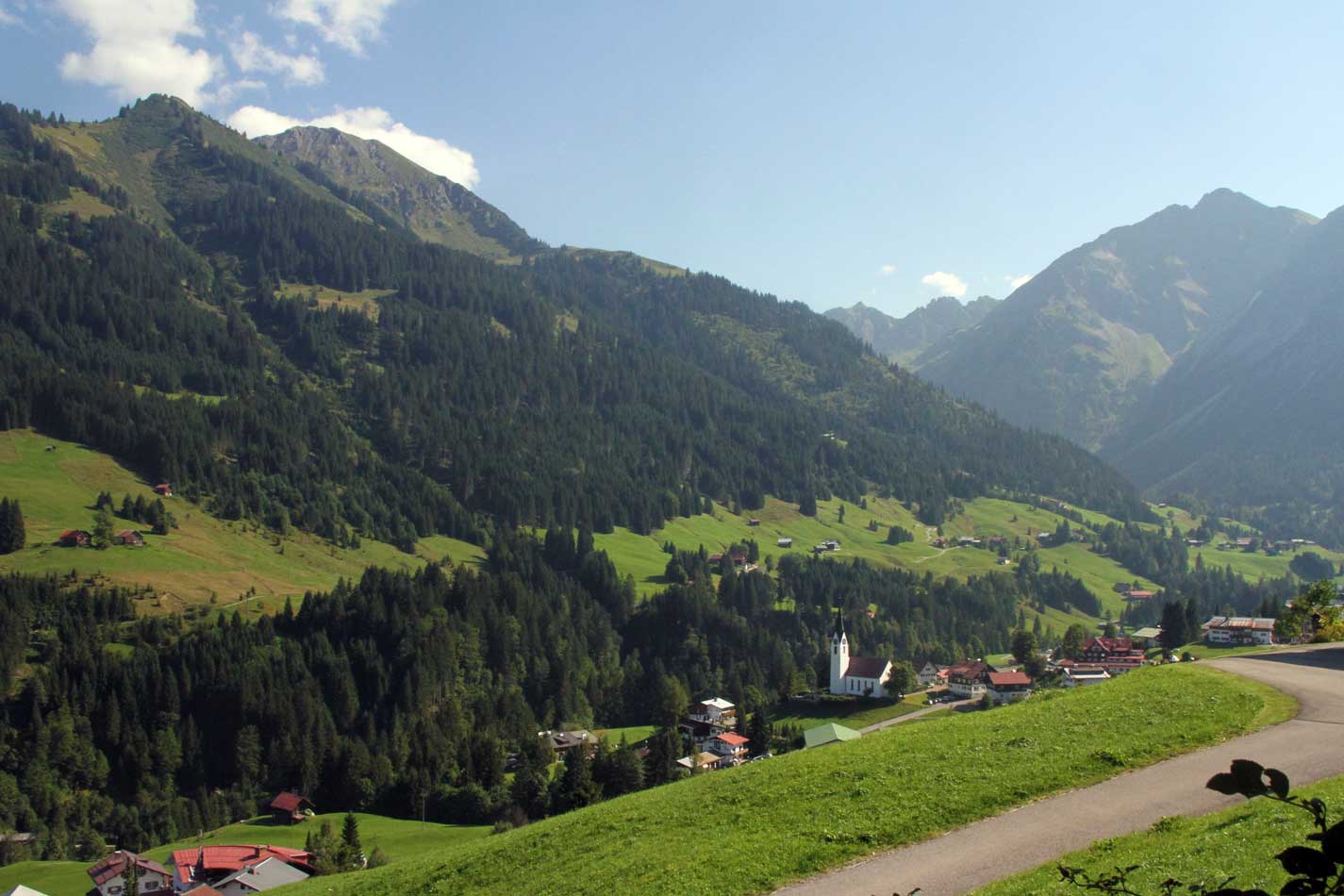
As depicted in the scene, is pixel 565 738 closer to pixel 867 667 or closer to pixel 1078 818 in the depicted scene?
pixel 867 667

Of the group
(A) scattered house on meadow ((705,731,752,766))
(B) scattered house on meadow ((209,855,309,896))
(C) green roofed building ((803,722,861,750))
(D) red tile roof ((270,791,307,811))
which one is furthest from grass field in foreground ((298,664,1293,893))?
(D) red tile roof ((270,791,307,811))

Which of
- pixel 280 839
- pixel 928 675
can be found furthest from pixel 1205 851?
pixel 928 675

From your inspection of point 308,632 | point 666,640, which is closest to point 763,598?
point 666,640

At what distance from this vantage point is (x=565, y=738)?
126m

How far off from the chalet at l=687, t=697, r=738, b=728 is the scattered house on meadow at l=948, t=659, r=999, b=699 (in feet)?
99.6

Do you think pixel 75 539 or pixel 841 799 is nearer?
pixel 841 799

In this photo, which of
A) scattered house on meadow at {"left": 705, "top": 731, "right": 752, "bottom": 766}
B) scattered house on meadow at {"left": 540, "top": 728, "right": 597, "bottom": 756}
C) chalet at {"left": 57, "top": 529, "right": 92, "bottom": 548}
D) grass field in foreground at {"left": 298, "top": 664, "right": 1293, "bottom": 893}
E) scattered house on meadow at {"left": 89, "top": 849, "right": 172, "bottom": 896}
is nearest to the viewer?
grass field in foreground at {"left": 298, "top": 664, "right": 1293, "bottom": 893}

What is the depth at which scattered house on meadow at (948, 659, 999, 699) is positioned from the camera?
425 ft

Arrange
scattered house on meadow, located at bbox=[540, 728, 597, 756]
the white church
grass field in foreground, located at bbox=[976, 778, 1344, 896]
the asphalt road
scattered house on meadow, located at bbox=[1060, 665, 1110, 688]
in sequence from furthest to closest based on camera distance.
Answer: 1. the white church
2. scattered house on meadow, located at bbox=[1060, 665, 1110, 688]
3. scattered house on meadow, located at bbox=[540, 728, 597, 756]
4. the asphalt road
5. grass field in foreground, located at bbox=[976, 778, 1344, 896]

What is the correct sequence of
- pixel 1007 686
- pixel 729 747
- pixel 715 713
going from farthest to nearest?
1. pixel 715 713
2. pixel 1007 686
3. pixel 729 747

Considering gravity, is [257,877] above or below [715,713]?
above

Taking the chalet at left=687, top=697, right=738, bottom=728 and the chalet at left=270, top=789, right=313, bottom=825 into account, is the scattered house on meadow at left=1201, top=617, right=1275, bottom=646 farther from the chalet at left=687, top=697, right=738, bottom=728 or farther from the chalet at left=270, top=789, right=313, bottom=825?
the chalet at left=270, top=789, right=313, bottom=825

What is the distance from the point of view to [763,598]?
190625mm

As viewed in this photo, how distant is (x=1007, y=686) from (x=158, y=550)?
132931 millimetres
